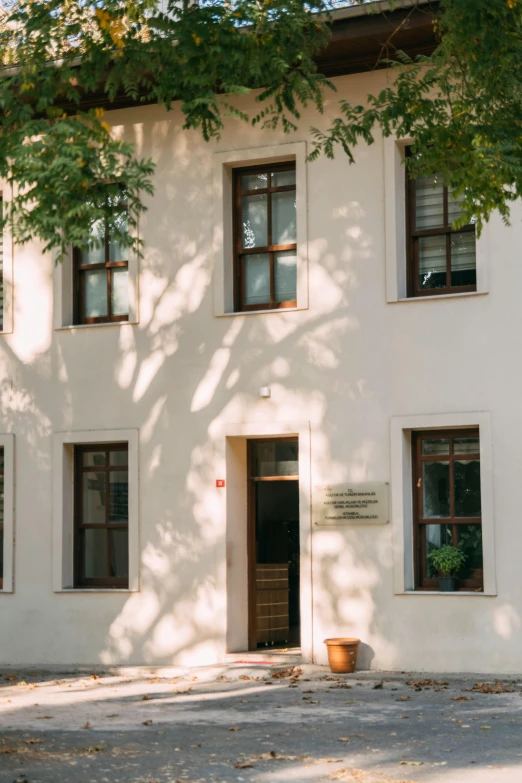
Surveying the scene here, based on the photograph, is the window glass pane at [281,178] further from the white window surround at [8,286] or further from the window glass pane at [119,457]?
the window glass pane at [119,457]

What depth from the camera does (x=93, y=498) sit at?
1703cm

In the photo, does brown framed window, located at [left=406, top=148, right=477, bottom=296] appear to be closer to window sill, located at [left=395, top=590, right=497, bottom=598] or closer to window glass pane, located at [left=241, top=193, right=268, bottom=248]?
window glass pane, located at [left=241, top=193, right=268, bottom=248]

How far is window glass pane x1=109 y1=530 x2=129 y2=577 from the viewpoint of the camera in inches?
656

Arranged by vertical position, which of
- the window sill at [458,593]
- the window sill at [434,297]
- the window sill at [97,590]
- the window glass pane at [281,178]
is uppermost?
the window glass pane at [281,178]

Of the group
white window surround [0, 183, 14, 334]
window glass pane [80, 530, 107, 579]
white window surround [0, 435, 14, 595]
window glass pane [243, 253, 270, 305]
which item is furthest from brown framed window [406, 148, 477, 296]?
white window surround [0, 435, 14, 595]

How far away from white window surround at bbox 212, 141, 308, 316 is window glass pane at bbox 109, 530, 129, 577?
3075 mm

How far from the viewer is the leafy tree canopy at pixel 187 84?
28.3 ft

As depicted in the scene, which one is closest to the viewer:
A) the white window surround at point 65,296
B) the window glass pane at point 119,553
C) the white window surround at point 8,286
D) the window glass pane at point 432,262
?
the window glass pane at point 432,262

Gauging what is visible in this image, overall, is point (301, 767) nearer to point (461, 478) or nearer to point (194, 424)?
point (461, 478)

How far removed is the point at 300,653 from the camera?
611 inches

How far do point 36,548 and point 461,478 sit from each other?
5.53 meters

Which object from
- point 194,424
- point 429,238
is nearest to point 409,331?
point 429,238

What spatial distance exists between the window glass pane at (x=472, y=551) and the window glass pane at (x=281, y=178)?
4.64 meters

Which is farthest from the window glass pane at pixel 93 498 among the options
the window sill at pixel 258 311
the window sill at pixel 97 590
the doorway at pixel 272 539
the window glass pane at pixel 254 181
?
the window glass pane at pixel 254 181
